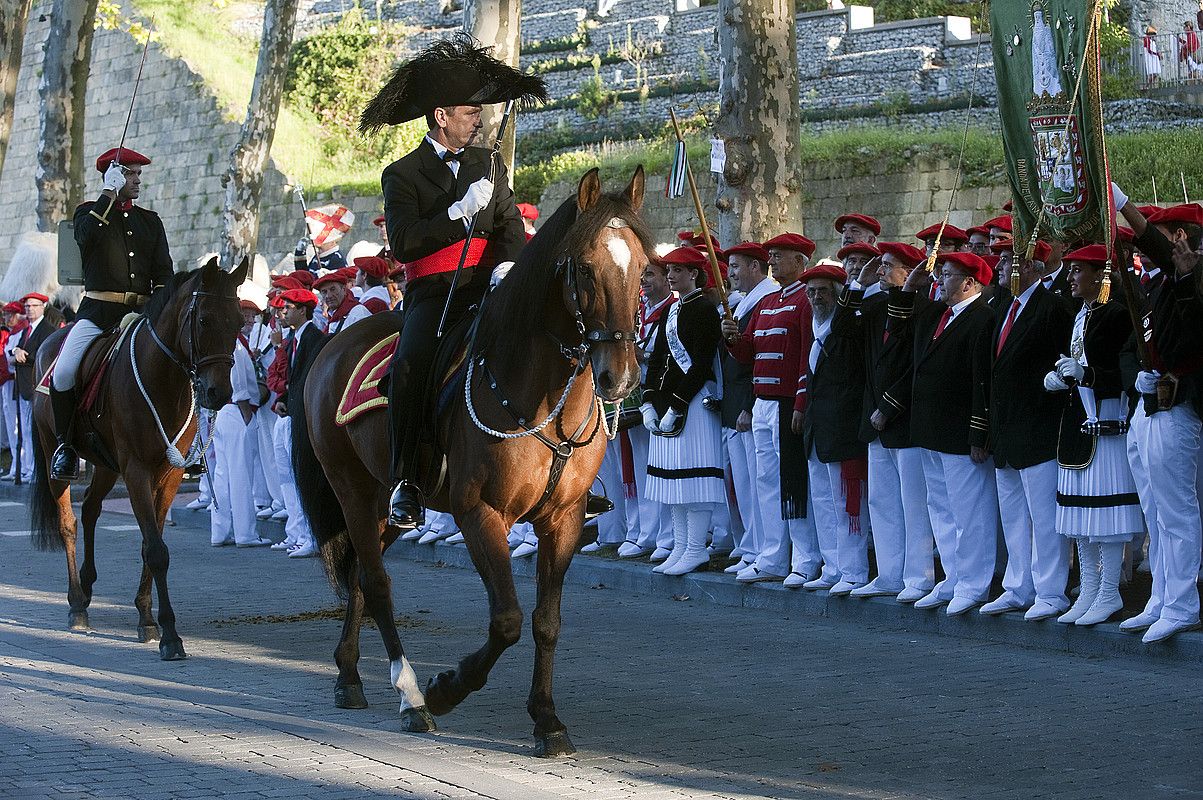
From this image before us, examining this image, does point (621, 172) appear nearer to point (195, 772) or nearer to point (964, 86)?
point (964, 86)

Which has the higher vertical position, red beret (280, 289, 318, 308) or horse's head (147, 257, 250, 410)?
red beret (280, 289, 318, 308)

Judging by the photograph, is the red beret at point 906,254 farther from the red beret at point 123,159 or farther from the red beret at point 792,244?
the red beret at point 123,159

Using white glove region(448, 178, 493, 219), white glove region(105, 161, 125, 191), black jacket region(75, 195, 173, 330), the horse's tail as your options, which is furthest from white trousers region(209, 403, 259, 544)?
white glove region(448, 178, 493, 219)

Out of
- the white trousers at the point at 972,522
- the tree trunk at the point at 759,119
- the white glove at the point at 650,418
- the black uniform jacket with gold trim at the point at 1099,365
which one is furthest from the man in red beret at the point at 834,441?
the tree trunk at the point at 759,119

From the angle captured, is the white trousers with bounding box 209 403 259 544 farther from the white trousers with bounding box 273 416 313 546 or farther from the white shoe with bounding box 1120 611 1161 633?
the white shoe with bounding box 1120 611 1161 633

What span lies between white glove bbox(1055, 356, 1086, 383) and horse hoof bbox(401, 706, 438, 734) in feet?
14.5

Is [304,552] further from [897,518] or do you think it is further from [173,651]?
[897,518]

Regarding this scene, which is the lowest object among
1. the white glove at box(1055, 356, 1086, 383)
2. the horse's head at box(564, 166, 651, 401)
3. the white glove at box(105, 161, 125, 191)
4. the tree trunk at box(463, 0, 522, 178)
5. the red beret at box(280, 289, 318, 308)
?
the white glove at box(1055, 356, 1086, 383)

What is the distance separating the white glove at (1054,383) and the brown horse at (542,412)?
3423 millimetres

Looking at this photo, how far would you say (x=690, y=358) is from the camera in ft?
43.9

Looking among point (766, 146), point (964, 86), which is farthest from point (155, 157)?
point (766, 146)

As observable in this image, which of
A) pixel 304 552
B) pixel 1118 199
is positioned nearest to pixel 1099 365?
pixel 1118 199

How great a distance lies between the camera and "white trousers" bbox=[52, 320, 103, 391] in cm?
1234

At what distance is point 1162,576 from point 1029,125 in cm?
282
